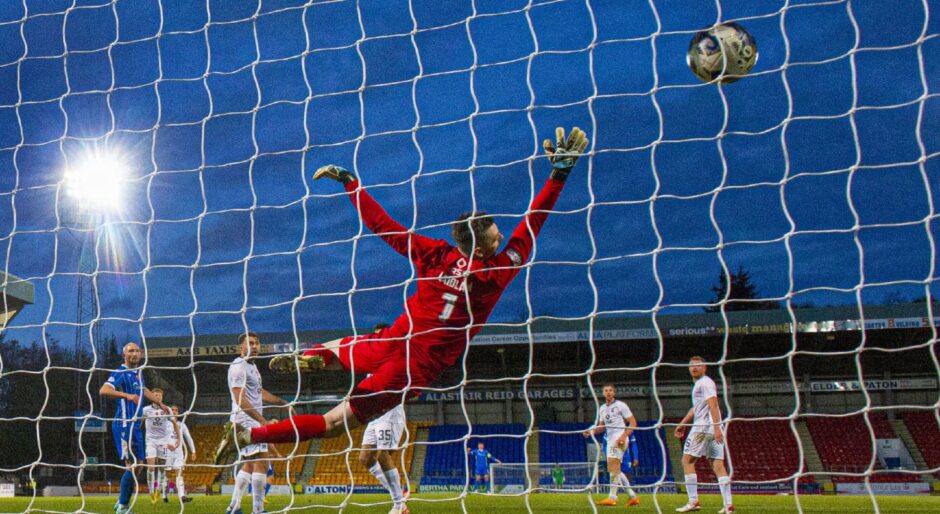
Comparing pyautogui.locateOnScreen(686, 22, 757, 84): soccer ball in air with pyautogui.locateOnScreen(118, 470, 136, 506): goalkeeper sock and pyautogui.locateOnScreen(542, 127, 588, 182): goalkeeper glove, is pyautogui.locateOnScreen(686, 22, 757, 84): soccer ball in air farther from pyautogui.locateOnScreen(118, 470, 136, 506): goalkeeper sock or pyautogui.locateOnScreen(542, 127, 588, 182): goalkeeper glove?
pyautogui.locateOnScreen(118, 470, 136, 506): goalkeeper sock

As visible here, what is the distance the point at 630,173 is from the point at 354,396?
26.6 metres

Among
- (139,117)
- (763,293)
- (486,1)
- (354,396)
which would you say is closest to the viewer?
(354,396)

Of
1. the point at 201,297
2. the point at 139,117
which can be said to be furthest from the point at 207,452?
the point at 139,117

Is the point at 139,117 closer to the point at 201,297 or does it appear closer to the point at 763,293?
the point at 201,297

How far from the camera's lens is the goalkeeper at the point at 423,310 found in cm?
450

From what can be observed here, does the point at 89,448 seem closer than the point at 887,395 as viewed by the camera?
No

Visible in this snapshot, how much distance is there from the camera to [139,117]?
63.6 ft

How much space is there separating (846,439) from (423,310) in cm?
2652

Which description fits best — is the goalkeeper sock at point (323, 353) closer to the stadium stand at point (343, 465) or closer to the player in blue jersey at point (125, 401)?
the player in blue jersey at point (125, 401)

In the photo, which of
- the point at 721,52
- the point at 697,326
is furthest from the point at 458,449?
the point at 721,52

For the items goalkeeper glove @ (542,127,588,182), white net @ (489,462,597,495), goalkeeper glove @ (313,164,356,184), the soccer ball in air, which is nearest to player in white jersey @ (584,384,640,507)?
the soccer ball in air

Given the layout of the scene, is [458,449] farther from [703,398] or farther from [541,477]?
[703,398]

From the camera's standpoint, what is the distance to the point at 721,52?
4699mm


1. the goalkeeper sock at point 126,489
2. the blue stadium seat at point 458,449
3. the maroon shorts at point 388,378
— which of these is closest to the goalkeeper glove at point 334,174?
the maroon shorts at point 388,378
